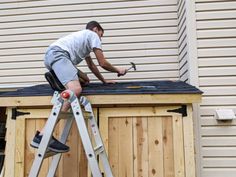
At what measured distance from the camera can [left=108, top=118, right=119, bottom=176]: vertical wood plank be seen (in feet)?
9.53

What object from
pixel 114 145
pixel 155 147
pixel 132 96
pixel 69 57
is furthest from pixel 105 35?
pixel 155 147

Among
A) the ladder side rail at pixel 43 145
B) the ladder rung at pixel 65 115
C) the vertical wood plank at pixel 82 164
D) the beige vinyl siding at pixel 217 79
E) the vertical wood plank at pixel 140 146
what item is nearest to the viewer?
the ladder side rail at pixel 43 145

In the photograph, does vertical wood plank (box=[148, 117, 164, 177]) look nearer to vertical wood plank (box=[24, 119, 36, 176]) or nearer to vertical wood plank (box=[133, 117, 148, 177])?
vertical wood plank (box=[133, 117, 148, 177])

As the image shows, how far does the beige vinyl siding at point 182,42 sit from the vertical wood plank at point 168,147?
86 cm

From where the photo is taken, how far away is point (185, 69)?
3641 mm

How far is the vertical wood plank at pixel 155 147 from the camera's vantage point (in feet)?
9.32

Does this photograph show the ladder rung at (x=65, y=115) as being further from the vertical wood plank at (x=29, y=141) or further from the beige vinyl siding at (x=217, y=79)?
the beige vinyl siding at (x=217, y=79)

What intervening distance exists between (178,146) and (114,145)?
61 centimetres

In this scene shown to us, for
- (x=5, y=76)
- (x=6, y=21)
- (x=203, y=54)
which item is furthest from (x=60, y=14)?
(x=203, y=54)

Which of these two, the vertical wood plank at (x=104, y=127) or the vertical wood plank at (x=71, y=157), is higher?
the vertical wood plank at (x=104, y=127)

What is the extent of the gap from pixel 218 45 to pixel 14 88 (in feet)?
9.18

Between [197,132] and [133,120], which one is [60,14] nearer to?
[133,120]

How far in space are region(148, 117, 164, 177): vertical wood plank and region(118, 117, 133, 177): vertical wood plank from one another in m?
0.18

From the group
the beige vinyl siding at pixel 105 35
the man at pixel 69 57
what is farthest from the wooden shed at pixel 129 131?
the beige vinyl siding at pixel 105 35
